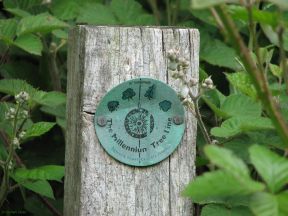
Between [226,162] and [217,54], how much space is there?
5.98 feet

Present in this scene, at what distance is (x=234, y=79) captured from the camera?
2197mm

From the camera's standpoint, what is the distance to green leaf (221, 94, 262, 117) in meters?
2.27

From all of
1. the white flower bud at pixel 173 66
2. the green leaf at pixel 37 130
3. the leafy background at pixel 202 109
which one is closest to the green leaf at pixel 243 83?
the leafy background at pixel 202 109

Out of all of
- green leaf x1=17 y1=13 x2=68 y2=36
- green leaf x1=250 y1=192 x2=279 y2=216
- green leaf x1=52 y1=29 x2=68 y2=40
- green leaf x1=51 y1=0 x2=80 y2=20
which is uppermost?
green leaf x1=51 y1=0 x2=80 y2=20

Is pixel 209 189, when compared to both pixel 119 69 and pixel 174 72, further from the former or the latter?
pixel 119 69

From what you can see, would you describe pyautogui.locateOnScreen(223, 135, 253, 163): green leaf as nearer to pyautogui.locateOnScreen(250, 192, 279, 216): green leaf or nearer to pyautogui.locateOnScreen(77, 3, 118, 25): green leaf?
pyautogui.locateOnScreen(77, 3, 118, 25): green leaf

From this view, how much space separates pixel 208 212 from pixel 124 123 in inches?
13.8

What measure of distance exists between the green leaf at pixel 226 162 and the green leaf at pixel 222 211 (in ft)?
2.87

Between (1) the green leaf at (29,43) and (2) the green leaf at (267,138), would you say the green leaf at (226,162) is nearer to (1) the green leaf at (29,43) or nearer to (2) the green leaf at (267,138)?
(2) the green leaf at (267,138)

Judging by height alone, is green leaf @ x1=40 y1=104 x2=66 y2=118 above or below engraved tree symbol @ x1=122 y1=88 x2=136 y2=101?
above

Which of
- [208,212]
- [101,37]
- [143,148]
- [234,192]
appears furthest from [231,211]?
[234,192]

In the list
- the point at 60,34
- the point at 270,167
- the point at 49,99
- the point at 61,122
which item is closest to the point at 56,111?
the point at 61,122

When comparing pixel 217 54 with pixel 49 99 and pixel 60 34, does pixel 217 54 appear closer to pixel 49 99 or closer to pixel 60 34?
pixel 60 34

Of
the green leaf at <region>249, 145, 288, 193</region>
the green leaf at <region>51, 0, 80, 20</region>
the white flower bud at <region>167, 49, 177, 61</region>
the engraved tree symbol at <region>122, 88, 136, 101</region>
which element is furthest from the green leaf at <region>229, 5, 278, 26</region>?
the green leaf at <region>51, 0, 80, 20</region>
